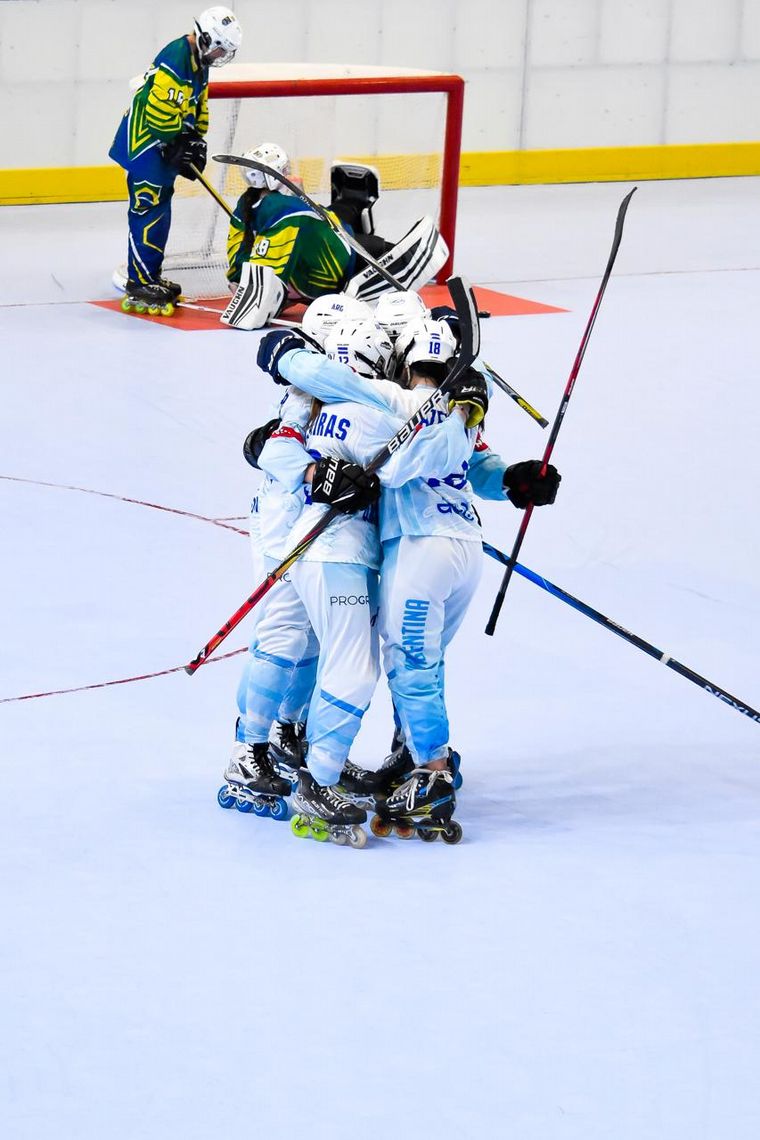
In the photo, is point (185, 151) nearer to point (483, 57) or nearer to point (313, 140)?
point (313, 140)

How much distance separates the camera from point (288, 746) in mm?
4035

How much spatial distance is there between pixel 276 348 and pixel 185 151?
532cm

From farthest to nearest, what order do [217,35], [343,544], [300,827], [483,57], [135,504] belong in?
[483,57], [217,35], [135,504], [300,827], [343,544]

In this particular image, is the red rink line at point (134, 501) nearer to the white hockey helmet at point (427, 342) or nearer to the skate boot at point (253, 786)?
the skate boot at point (253, 786)

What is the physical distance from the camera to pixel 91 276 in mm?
9797

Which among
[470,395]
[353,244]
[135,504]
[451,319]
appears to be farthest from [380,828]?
[135,504]

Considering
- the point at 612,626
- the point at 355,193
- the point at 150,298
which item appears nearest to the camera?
the point at 612,626

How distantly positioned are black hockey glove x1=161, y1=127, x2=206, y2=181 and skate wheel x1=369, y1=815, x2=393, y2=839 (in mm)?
5623

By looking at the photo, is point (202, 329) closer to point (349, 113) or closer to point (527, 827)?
point (349, 113)

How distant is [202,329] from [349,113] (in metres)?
2.20

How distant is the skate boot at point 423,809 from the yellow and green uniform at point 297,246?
513 cm

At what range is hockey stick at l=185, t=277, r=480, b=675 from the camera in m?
3.54

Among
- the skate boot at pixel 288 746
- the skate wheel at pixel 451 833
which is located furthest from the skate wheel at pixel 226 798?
the skate wheel at pixel 451 833

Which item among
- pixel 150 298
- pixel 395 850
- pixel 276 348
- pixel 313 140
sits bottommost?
pixel 395 850
